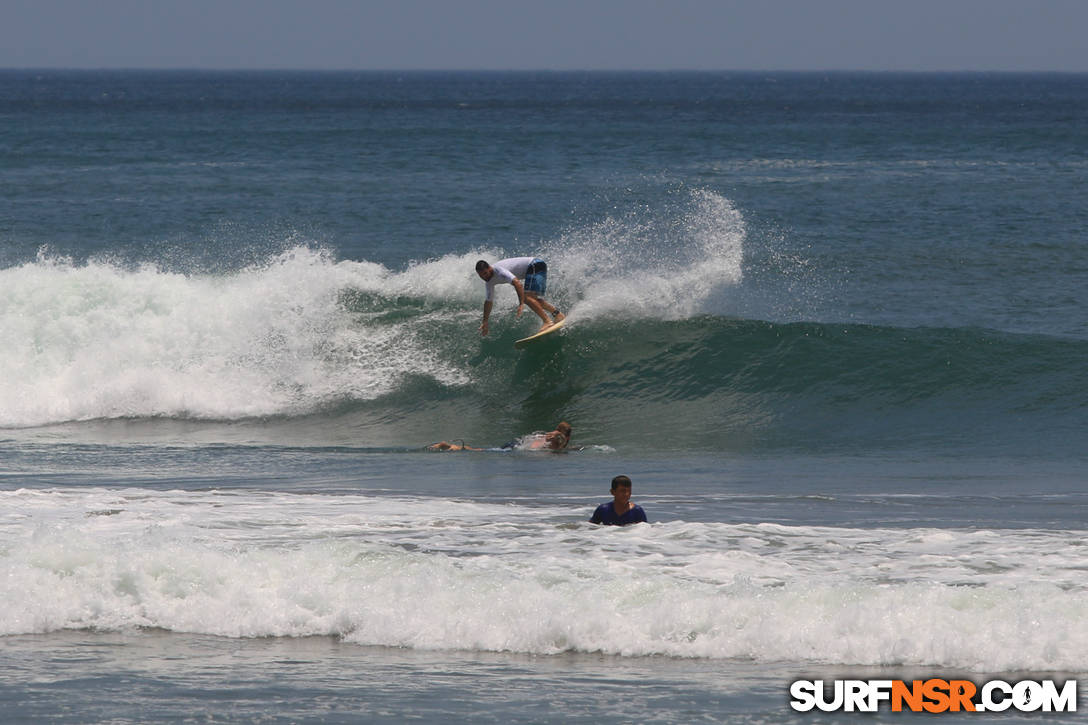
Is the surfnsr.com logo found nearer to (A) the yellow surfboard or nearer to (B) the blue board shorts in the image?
(B) the blue board shorts

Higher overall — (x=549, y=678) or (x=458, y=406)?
(x=458, y=406)

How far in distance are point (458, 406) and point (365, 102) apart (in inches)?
4470

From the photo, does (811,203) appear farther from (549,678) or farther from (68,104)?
(68,104)

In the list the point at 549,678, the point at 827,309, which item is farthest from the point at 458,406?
the point at 549,678

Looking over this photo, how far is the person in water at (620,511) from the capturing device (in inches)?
400

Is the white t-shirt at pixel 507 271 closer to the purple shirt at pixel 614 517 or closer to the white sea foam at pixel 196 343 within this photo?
the white sea foam at pixel 196 343

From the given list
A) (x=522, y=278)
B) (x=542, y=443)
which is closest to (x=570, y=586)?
(x=542, y=443)

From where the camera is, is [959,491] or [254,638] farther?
[959,491]

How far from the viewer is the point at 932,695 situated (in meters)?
7.20

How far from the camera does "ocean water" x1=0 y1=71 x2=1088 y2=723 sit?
25.5 ft

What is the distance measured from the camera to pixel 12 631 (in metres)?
8.34

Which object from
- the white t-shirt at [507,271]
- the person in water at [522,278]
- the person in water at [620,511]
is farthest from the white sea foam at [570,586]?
the white t-shirt at [507,271]

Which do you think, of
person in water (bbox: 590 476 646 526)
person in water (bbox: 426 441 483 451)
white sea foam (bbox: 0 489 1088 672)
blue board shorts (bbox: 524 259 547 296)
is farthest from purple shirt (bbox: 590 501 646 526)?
blue board shorts (bbox: 524 259 547 296)

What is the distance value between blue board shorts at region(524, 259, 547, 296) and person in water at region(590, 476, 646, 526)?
7411mm
